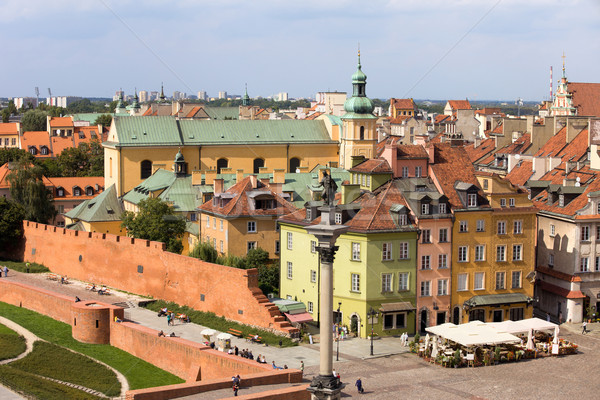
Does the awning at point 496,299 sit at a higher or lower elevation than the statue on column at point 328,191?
lower

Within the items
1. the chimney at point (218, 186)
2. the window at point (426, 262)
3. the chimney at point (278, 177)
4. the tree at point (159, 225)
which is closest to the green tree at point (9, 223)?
the tree at point (159, 225)

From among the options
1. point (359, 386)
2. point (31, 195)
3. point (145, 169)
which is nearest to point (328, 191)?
point (359, 386)

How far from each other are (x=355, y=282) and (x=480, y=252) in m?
7.25

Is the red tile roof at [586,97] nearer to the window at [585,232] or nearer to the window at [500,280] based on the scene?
the window at [585,232]

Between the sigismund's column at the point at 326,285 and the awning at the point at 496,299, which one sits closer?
the sigismund's column at the point at 326,285

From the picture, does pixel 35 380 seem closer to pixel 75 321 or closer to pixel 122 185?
pixel 75 321

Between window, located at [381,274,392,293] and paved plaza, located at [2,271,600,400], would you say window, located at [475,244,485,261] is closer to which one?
window, located at [381,274,392,293]

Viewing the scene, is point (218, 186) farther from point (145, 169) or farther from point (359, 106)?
point (359, 106)

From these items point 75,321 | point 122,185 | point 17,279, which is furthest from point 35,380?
point 122,185

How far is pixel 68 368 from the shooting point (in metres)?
42.4

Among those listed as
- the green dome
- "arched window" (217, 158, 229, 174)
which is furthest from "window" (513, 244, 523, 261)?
"arched window" (217, 158, 229, 174)

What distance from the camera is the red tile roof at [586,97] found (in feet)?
313

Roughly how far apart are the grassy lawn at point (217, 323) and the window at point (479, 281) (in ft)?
35.3

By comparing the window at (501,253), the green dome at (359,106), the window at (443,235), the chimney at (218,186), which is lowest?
the window at (501,253)
